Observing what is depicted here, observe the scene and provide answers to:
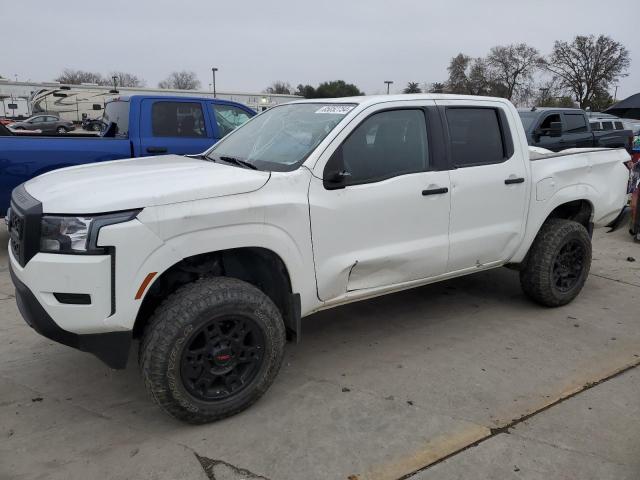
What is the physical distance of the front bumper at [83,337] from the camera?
271 centimetres

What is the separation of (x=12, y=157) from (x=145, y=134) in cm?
159

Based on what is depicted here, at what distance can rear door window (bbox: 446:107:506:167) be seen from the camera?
13.4 ft

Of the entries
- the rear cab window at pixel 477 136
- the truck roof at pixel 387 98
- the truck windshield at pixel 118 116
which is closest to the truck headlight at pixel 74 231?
the truck roof at pixel 387 98

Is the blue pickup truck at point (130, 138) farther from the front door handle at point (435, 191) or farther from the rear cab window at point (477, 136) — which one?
the front door handle at point (435, 191)

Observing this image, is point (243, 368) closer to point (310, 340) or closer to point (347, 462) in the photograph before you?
point (347, 462)

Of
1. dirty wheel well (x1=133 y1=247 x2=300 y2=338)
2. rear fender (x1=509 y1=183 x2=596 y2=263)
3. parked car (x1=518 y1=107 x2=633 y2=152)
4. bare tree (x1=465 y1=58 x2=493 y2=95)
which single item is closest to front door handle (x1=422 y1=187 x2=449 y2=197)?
rear fender (x1=509 y1=183 x2=596 y2=263)

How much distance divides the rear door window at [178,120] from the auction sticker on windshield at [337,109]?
3932 mm

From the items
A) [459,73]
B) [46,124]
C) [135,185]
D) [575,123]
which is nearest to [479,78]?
[459,73]

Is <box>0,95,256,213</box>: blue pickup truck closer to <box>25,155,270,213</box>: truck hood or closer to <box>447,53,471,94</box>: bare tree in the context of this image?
<box>25,155,270,213</box>: truck hood

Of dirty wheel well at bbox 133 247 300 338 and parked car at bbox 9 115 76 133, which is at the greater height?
parked car at bbox 9 115 76 133

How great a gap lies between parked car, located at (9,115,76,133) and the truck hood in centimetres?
3141

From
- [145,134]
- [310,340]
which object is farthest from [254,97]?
[310,340]

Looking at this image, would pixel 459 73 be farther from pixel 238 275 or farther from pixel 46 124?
pixel 238 275

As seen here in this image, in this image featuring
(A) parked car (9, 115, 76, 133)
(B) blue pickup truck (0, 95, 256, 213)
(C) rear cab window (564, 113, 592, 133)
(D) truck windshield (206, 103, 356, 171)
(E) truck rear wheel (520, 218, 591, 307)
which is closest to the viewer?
(D) truck windshield (206, 103, 356, 171)
